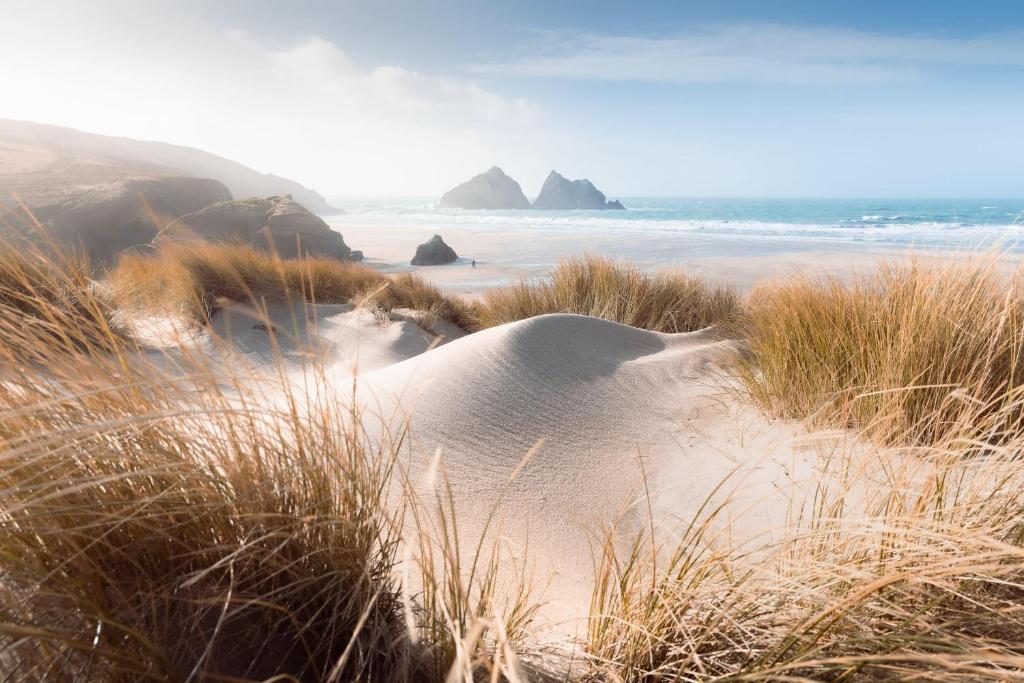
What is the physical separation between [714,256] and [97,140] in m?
77.3

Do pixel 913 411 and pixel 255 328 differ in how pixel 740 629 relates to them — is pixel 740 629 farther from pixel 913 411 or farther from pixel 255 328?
pixel 255 328

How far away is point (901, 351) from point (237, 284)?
214 inches

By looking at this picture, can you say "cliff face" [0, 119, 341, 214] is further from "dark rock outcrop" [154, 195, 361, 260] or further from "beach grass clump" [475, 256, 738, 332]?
"beach grass clump" [475, 256, 738, 332]

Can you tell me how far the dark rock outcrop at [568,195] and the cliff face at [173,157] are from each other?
27.6 m

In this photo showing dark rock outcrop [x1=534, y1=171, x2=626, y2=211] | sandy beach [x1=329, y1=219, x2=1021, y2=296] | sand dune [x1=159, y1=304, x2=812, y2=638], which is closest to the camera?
sand dune [x1=159, y1=304, x2=812, y2=638]

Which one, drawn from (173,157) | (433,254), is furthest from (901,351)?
(173,157)

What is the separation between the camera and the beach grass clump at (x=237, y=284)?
17.7 ft

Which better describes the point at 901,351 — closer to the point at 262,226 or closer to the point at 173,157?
the point at 262,226

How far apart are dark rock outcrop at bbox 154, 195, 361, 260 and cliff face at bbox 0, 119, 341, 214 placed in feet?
132

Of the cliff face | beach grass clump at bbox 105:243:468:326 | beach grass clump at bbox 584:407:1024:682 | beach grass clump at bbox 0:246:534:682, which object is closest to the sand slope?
beach grass clump at bbox 584:407:1024:682

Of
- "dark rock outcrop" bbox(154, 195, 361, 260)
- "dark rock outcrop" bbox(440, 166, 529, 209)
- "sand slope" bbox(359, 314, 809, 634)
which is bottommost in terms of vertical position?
"sand slope" bbox(359, 314, 809, 634)

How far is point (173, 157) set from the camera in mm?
72250

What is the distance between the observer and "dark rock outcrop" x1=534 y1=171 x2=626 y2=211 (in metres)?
71.4

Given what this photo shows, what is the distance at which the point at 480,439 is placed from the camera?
2.61 metres
